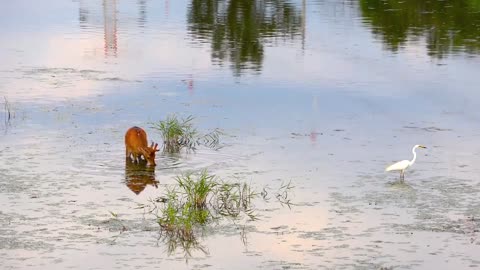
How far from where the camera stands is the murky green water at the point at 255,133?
14297 mm

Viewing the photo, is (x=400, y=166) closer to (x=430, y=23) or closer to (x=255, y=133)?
(x=255, y=133)

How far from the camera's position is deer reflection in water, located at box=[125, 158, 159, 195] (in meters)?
17.3

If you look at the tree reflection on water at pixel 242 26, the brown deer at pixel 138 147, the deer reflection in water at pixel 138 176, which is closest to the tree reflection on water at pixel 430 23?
the tree reflection on water at pixel 242 26

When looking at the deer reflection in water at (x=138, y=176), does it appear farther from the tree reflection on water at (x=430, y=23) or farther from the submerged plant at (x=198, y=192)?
the tree reflection on water at (x=430, y=23)

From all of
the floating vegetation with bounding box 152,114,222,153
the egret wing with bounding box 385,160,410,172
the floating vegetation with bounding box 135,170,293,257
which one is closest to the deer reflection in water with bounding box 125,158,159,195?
the floating vegetation with bounding box 135,170,293,257

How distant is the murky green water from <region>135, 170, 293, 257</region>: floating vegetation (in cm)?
15

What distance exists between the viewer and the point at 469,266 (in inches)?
533

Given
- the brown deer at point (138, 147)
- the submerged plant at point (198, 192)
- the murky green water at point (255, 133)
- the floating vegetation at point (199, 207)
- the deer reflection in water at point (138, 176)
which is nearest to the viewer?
the murky green water at point (255, 133)

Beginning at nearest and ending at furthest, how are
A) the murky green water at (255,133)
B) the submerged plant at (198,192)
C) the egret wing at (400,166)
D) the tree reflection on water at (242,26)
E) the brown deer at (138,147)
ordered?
the murky green water at (255,133)
the submerged plant at (198,192)
the egret wing at (400,166)
the brown deer at (138,147)
the tree reflection on water at (242,26)

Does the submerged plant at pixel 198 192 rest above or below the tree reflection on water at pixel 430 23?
below

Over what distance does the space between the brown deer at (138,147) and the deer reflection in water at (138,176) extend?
0.10 meters

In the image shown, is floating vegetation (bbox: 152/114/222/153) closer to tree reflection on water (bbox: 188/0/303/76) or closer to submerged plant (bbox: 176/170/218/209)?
submerged plant (bbox: 176/170/218/209)

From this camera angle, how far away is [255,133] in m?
21.2

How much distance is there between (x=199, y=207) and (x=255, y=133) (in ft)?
18.4
